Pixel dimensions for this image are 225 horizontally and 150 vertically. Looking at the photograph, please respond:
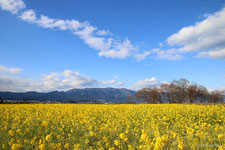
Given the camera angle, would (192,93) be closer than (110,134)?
No

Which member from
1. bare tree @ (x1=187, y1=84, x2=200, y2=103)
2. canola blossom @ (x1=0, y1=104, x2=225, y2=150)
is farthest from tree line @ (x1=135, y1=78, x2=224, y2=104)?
canola blossom @ (x1=0, y1=104, x2=225, y2=150)

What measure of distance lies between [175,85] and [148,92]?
449 inches

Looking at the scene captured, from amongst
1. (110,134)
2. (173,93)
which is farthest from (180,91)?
(110,134)

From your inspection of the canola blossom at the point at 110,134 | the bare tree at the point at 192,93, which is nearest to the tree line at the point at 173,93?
the bare tree at the point at 192,93

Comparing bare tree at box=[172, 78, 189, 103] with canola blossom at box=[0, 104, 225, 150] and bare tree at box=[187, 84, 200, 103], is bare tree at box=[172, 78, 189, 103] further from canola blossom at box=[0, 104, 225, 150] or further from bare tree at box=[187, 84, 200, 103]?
canola blossom at box=[0, 104, 225, 150]

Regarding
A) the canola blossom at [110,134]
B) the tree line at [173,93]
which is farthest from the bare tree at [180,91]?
the canola blossom at [110,134]

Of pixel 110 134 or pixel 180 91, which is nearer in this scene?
pixel 110 134

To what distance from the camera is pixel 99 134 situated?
6316 mm

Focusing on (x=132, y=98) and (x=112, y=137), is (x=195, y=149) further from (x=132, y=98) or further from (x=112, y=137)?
(x=132, y=98)

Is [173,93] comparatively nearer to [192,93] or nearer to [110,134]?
[192,93]

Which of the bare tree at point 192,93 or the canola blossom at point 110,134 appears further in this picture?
the bare tree at point 192,93

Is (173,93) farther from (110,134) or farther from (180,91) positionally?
(110,134)

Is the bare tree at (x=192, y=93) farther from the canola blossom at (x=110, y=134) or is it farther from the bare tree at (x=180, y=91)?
the canola blossom at (x=110, y=134)

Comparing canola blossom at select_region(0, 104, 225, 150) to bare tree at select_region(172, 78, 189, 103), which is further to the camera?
bare tree at select_region(172, 78, 189, 103)
